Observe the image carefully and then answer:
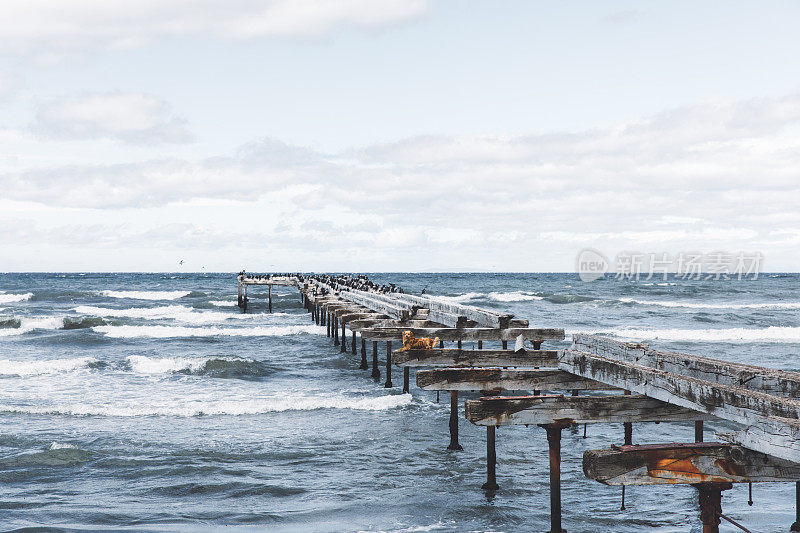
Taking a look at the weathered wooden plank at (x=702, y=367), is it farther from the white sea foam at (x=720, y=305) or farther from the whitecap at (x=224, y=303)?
the whitecap at (x=224, y=303)

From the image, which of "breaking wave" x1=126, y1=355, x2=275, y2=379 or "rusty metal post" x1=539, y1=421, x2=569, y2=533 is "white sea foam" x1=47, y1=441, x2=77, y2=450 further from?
"breaking wave" x1=126, y1=355, x2=275, y2=379

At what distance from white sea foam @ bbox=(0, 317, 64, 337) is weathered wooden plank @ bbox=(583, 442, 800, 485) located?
3565cm

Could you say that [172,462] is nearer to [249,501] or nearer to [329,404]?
[249,501]

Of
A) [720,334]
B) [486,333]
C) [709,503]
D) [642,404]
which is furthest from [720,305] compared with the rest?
[709,503]

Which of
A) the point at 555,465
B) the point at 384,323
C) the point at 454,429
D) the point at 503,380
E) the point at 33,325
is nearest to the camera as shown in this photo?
the point at 555,465

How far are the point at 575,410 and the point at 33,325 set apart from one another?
124 ft

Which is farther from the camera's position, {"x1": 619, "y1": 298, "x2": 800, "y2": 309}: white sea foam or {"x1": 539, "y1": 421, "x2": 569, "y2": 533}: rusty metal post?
{"x1": 619, "y1": 298, "x2": 800, "y2": 309}: white sea foam

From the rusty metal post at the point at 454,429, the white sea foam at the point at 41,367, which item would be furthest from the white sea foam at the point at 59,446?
the white sea foam at the point at 41,367

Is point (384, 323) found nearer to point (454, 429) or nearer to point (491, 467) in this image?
point (454, 429)

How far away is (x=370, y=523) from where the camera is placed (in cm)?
778

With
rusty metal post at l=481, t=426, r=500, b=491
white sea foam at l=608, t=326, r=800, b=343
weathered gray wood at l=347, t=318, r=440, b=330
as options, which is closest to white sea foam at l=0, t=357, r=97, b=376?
weathered gray wood at l=347, t=318, r=440, b=330

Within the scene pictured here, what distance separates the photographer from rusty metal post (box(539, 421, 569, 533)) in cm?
639

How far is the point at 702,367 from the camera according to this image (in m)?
6.10

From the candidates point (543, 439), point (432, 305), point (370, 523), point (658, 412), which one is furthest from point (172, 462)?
point (432, 305)
